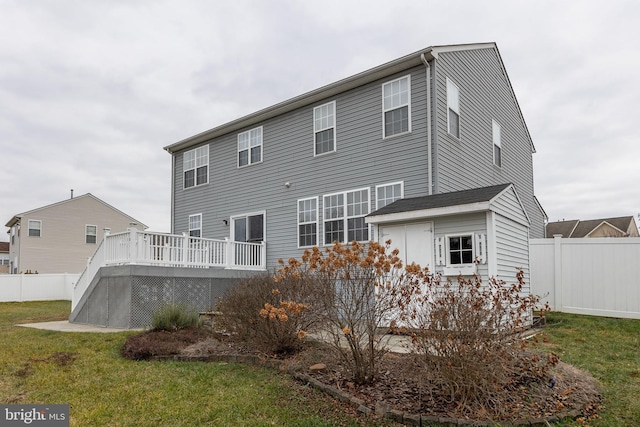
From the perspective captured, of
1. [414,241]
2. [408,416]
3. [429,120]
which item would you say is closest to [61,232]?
[429,120]

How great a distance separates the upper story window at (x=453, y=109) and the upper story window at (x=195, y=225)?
968 centimetres

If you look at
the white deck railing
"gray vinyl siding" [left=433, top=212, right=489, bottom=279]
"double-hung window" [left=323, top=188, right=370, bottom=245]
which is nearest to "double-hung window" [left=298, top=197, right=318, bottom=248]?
"double-hung window" [left=323, top=188, right=370, bottom=245]

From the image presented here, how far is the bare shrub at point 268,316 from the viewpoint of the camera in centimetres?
621

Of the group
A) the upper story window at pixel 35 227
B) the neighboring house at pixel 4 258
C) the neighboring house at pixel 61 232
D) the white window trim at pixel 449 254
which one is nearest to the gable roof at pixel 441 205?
the white window trim at pixel 449 254

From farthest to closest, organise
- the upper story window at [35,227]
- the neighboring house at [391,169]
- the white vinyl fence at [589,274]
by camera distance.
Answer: the upper story window at [35,227], the white vinyl fence at [589,274], the neighboring house at [391,169]

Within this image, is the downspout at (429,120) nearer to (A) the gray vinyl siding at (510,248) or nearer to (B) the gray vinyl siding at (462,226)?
(B) the gray vinyl siding at (462,226)

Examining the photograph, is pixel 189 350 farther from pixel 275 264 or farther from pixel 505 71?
pixel 505 71

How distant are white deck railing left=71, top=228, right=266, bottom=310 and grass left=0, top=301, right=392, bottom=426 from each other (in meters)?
3.77

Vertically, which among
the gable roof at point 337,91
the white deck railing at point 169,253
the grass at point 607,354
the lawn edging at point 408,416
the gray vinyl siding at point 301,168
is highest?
the gable roof at point 337,91

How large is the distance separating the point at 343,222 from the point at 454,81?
4751 mm

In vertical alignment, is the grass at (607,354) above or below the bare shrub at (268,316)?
below

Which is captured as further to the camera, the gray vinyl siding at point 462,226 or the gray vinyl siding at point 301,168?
the gray vinyl siding at point 301,168

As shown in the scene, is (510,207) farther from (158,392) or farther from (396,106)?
(158,392)

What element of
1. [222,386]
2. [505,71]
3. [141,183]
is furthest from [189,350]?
[141,183]
